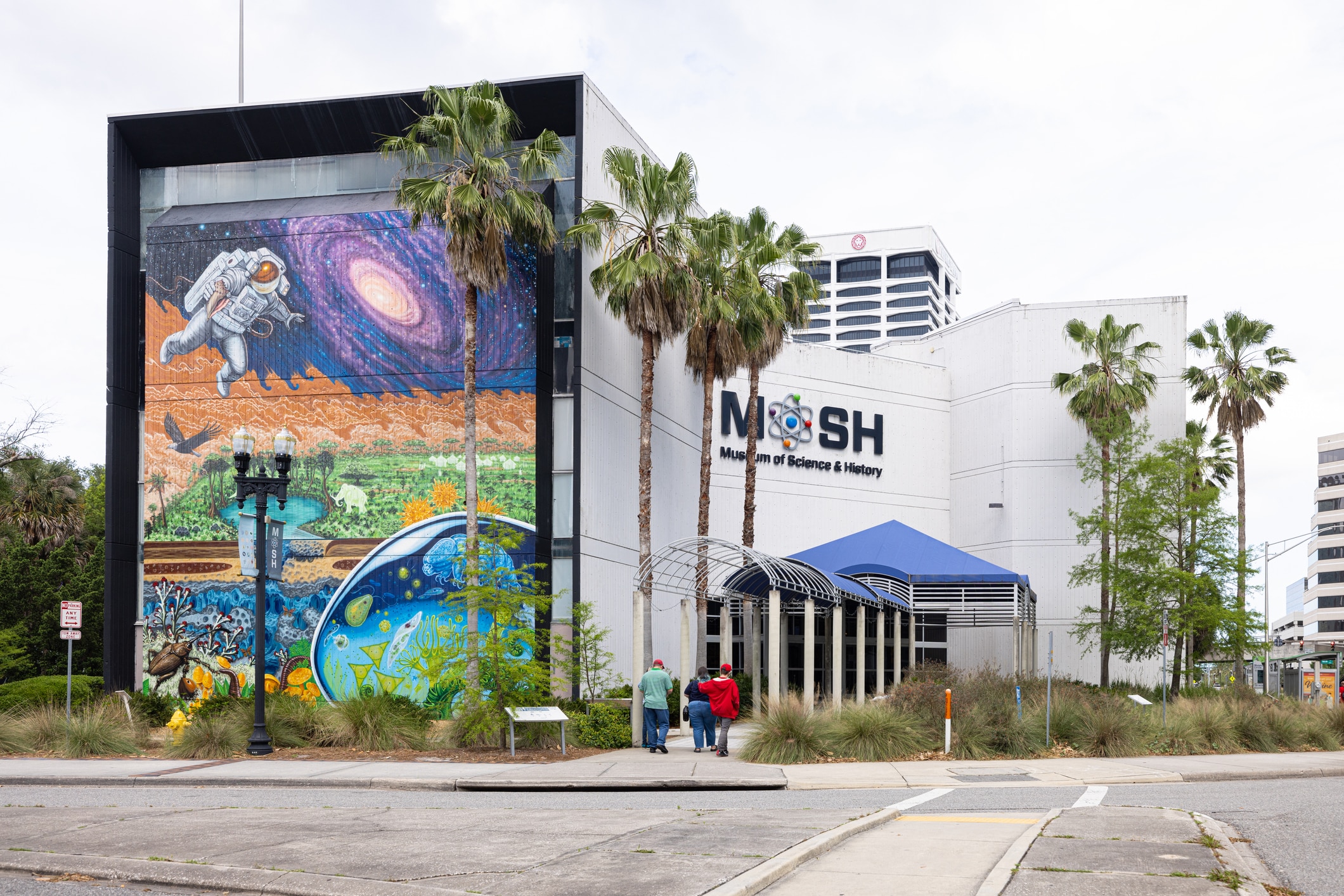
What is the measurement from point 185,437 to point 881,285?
125995 mm

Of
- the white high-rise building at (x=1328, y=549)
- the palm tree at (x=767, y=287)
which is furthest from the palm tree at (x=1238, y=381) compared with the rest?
the white high-rise building at (x=1328, y=549)

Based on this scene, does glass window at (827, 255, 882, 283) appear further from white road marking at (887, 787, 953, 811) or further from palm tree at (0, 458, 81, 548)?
white road marking at (887, 787, 953, 811)

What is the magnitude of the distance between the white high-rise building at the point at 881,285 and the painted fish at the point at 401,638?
121092 millimetres

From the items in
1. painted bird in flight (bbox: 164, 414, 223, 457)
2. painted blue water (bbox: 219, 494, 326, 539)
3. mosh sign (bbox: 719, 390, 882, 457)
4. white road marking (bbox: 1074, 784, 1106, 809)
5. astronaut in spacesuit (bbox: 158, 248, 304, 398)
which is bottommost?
white road marking (bbox: 1074, 784, 1106, 809)

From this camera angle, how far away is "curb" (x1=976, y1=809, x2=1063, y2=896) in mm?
7832

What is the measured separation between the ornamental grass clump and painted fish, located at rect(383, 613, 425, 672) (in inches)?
433

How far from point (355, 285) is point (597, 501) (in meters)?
8.22

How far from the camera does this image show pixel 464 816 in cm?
1188

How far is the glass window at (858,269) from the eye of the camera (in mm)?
149125

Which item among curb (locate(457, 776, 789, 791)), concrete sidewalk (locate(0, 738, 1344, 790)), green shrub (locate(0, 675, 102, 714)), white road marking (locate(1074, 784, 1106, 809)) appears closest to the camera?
white road marking (locate(1074, 784, 1106, 809))

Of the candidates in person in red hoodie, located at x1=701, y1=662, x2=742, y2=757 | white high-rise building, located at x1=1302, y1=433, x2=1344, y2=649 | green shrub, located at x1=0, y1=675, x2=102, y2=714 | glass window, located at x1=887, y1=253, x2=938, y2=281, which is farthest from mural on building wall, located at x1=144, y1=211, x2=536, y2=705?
glass window, located at x1=887, y1=253, x2=938, y2=281

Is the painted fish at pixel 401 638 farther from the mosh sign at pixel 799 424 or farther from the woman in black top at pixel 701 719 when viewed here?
the mosh sign at pixel 799 424

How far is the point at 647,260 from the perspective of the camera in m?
27.0

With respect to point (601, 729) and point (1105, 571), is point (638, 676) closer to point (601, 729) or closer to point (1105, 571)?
point (601, 729)
